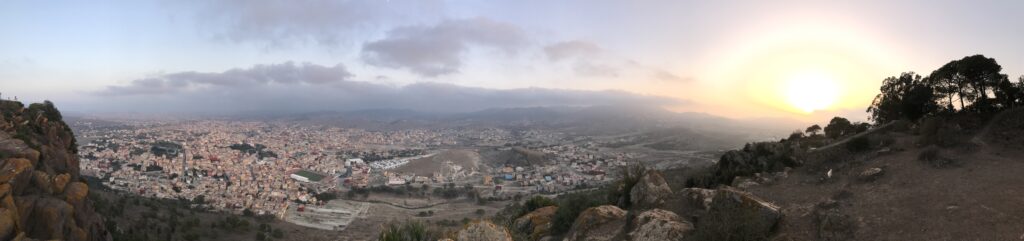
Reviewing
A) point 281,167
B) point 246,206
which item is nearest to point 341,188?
point 246,206

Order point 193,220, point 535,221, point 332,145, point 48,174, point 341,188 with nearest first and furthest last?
point 535,221 < point 48,174 < point 193,220 < point 341,188 < point 332,145

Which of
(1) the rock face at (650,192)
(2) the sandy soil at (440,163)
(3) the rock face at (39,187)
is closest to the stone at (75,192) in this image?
(3) the rock face at (39,187)

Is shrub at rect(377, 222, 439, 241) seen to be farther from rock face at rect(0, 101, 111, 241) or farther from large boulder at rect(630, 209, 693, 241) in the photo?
rock face at rect(0, 101, 111, 241)

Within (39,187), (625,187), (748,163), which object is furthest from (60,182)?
(748,163)

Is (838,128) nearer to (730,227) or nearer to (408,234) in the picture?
(730,227)

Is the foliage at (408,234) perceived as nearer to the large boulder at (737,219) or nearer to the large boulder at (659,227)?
the large boulder at (659,227)

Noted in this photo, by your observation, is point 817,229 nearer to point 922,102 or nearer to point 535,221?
point 535,221

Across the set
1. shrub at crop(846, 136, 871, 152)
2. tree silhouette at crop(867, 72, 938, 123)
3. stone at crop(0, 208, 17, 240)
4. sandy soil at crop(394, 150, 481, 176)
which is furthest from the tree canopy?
sandy soil at crop(394, 150, 481, 176)
